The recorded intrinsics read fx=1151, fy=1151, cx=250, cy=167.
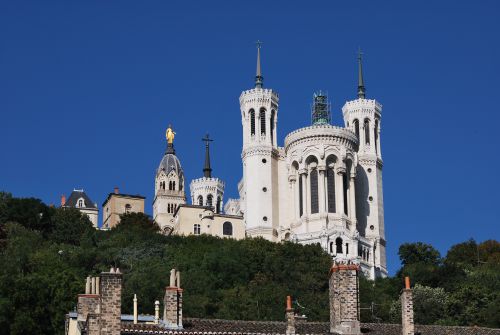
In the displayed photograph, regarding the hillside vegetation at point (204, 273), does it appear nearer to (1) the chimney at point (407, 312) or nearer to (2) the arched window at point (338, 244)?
(2) the arched window at point (338, 244)

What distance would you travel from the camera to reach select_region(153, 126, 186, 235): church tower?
5851 inches

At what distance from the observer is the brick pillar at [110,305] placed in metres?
33.0

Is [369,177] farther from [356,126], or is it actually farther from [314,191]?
[314,191]

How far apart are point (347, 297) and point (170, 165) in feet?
409

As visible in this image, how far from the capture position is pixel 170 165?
158 m

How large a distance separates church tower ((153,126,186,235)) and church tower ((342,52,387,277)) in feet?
87.9

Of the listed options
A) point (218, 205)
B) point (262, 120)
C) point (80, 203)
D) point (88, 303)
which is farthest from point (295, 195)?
point (88, 303)

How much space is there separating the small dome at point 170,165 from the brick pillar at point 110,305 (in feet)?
404

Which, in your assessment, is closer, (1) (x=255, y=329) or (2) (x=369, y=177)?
(1) (x=255, y=329)

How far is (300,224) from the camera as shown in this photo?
4636 inches

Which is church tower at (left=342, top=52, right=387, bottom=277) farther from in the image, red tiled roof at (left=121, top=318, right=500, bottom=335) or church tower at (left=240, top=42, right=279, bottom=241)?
red tiled roof at (left=121, top=318, right=500, bottom=335)

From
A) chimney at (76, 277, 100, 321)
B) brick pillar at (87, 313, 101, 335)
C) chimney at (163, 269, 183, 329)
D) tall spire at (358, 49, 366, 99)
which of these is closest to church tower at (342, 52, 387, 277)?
tall spire at (358, 49, 366, 99)

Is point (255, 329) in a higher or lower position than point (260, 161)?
lower

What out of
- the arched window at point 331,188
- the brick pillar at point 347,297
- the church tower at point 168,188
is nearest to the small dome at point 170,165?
the church tower at point 168,188
